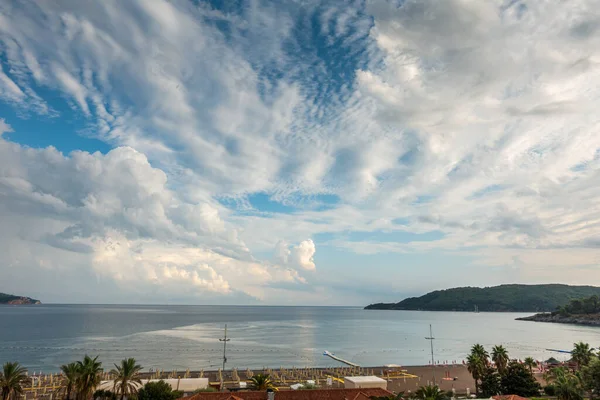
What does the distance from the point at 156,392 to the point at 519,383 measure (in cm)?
5097

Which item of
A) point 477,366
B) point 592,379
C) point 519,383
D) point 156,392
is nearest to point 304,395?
point 156,392

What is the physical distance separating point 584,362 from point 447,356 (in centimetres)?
7635

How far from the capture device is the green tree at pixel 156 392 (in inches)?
1850

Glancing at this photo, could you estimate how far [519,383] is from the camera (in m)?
57.9

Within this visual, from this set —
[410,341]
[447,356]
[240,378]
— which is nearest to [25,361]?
[240,378]

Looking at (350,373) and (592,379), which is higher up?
(592,379)

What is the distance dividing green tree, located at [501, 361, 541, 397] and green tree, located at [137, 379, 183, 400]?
156 feet

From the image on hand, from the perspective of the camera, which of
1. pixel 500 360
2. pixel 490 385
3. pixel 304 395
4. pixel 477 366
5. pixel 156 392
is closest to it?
pixel 304 395

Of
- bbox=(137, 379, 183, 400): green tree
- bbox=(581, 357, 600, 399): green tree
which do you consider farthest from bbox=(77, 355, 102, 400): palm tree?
bbox=(581, 357, 600, 399): green tree

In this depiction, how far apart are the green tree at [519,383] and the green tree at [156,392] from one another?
156 feet

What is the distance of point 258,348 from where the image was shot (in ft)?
487

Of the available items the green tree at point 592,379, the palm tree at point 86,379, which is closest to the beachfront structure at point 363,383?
the green tree at point 592,379

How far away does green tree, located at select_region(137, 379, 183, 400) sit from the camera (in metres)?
47.0

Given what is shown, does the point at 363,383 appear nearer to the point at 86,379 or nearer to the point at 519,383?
the point at 519,383
